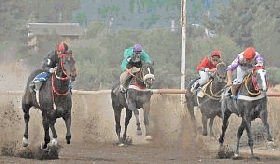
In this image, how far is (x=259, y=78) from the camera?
16359 mm

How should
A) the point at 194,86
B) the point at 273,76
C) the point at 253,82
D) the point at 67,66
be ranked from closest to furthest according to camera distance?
1. the point at 67,66
2. the point at 253,82
3. the point at 194,86
4. the point at 273,76

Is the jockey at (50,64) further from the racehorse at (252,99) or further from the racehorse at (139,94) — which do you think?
the racehorse at (139,94)

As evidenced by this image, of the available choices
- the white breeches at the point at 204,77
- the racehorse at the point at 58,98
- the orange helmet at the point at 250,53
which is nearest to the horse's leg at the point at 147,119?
the white breeches at the point at 204,77

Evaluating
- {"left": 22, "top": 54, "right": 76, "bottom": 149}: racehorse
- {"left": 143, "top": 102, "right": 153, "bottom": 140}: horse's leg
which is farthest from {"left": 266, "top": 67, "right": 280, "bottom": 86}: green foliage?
{"left": 22, "top": 54, "right": 76, "bottom": 149}: racehorse

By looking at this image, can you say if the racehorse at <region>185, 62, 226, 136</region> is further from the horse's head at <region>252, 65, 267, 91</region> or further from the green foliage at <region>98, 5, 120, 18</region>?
the green foliage at <region>98, 5, 120, 18</region>

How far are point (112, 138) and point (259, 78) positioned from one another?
7980 millimetres

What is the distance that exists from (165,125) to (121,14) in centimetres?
5711

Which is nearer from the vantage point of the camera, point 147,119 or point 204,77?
point 147,119

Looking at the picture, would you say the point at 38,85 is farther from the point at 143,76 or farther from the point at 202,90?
the point at 202,90

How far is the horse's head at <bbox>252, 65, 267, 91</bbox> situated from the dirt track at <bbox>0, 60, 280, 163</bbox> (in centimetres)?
134

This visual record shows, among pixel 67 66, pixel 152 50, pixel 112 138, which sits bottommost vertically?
pixel 112 138

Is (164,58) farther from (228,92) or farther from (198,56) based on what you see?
(228,92)

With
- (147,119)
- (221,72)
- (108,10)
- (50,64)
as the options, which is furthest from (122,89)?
(108,10)

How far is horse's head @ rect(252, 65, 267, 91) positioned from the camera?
1622 centimetres
